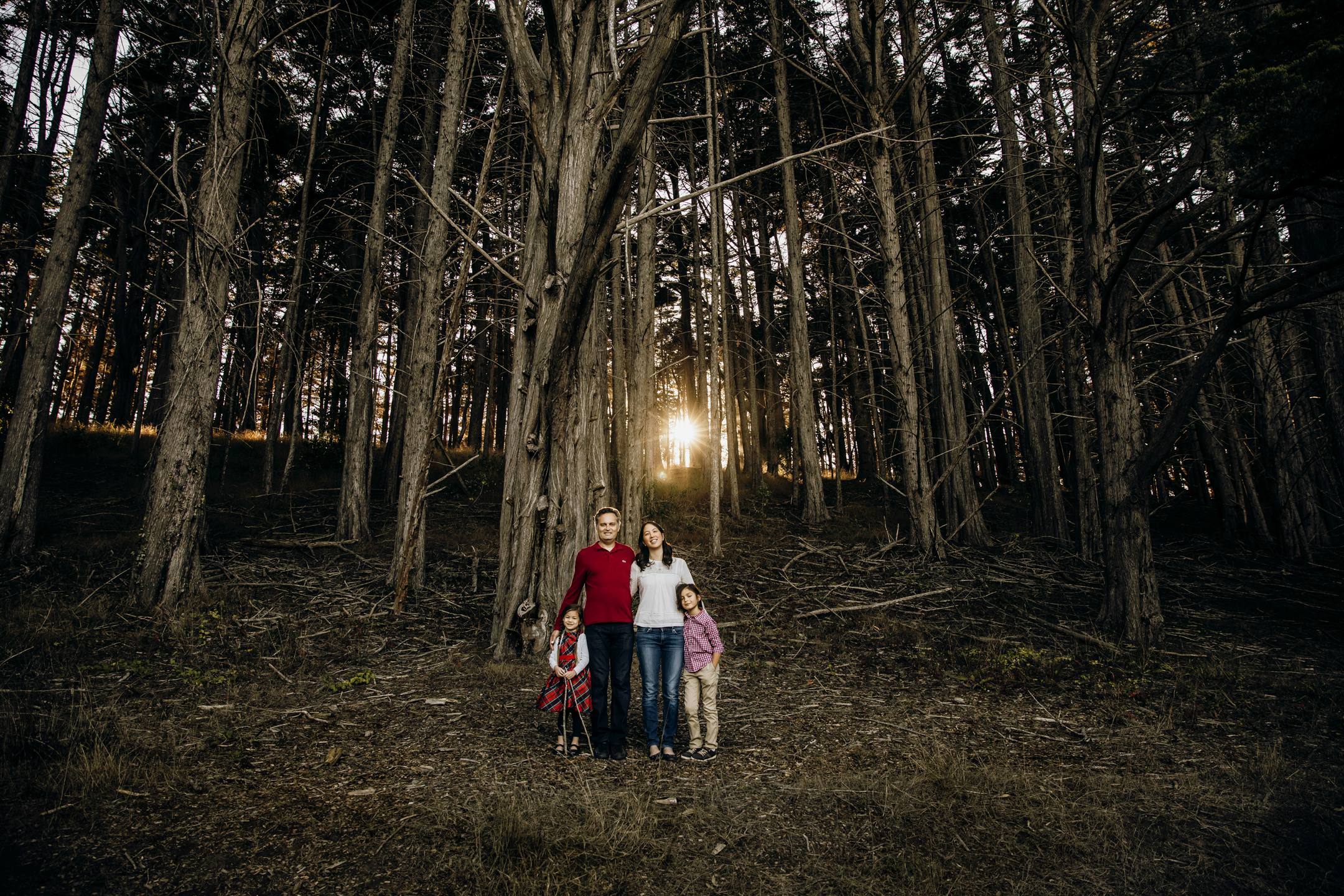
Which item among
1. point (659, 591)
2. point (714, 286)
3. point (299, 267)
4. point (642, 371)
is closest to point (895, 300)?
point (714, 286)

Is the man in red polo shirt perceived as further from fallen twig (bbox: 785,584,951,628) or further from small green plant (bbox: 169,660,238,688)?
fallen twig (bbox: 785,584,951,628)

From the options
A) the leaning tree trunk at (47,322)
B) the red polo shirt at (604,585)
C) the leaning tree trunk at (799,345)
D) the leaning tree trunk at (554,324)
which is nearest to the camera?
the red polo shirt at (604,585)

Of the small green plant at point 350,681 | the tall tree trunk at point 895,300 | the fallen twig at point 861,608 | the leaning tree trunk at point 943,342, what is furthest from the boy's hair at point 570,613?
the leaning tree trunk at point 943,342

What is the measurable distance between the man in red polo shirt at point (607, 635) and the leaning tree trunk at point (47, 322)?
28.8 feet

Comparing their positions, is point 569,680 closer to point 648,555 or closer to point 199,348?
point 648,555

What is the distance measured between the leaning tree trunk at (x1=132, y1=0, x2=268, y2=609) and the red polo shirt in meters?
5.41

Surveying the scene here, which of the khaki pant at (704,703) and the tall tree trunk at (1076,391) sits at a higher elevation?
the tall tree trunk at (1076,391)

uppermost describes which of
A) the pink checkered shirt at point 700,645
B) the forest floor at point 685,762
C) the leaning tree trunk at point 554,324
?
the leaning tree trunk at point 554,324

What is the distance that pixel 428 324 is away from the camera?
27.9ft

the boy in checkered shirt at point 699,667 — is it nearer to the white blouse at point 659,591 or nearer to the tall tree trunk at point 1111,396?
the white blouse at point 659,591

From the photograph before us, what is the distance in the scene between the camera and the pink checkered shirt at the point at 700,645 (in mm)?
4184

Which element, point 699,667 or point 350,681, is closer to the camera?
point 699,667

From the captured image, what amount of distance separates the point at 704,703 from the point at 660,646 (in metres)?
0.49

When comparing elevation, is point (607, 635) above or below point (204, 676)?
above
